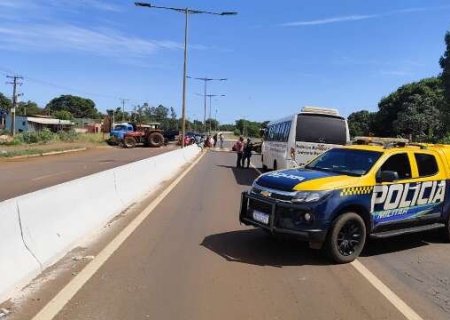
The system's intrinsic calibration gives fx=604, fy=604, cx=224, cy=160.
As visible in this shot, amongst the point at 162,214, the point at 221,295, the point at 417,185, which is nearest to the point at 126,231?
the point at 162,214

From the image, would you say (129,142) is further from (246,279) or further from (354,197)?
(246,279)

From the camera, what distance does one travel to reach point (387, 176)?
28.5 ft

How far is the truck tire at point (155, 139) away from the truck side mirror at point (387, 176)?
49660 millimetres

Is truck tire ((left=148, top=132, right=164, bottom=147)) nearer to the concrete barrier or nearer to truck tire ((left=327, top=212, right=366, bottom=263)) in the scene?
the concrete barrier

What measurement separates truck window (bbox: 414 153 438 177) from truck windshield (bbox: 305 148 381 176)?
88 cm

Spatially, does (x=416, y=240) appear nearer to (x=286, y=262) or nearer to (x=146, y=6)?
(x=286, y=262)

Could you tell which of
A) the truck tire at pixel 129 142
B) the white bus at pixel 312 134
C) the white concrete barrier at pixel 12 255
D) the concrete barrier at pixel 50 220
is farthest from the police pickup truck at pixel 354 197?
the truck tire at pixel 129 142

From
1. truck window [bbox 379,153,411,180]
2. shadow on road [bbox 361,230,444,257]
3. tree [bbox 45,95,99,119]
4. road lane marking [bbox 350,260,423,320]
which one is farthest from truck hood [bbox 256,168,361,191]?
tree [bbox 45,95,99,119]

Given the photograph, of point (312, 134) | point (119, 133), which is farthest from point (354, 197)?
point (119, 133)

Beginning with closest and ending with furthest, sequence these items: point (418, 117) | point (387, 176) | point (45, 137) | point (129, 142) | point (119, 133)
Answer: point (387, 176) < point (129, 142) < point (45, 137) < point (119, 133) < point (418, 117)

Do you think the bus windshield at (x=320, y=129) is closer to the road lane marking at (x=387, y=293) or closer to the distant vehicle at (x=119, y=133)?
the road lane marking at (x=387, y=293)

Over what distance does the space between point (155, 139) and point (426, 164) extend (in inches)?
1932

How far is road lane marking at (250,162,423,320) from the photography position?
19.8 ft

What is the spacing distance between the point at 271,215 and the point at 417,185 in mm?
2586
